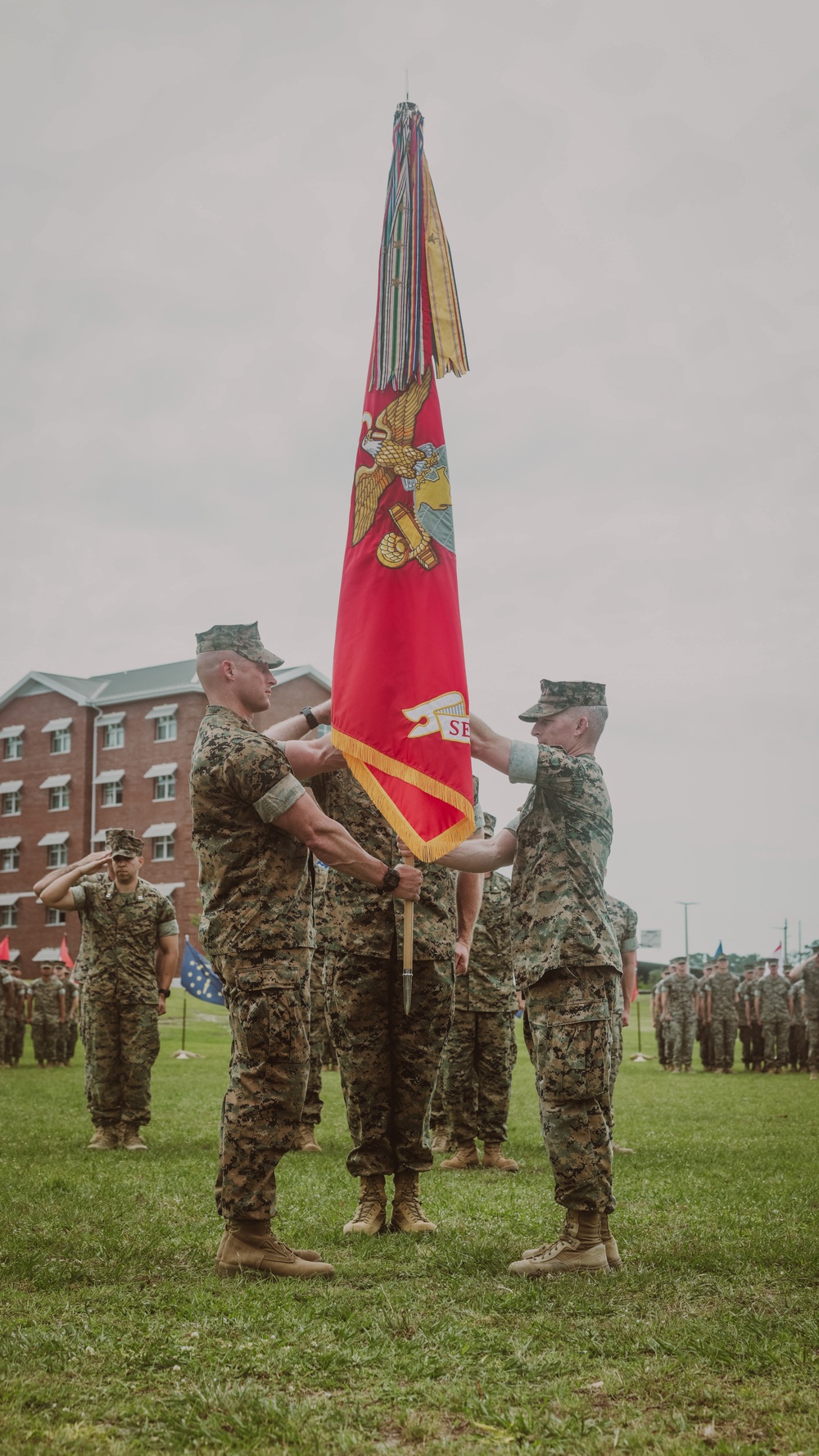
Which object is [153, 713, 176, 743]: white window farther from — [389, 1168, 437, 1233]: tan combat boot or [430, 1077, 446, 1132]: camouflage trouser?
[389, 1168, 437, 1233]: tan combat boot

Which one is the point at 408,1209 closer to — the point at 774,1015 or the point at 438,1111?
the point at 438,1111

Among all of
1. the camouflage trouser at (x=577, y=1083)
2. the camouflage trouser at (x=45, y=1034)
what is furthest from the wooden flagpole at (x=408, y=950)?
the camouflage trouser at (x=45, y=1034)

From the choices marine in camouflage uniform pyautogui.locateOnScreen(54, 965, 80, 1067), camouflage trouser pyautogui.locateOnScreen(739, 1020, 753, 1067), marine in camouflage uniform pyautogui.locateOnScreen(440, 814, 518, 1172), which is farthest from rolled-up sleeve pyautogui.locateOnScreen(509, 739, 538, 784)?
camouflage trouser pyautogui.locateOnScreen(739, 1020, 753, 1067)

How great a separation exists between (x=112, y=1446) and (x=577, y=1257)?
2.49 metres

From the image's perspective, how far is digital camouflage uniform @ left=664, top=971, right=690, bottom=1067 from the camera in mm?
25719

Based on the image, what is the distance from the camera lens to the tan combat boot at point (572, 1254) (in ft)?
15.9

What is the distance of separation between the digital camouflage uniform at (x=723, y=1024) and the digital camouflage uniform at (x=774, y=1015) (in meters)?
0.69

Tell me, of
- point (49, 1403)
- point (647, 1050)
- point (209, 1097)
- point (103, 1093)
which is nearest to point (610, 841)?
point (49, 1403)

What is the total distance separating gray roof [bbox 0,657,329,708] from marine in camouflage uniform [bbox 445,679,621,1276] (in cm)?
4874

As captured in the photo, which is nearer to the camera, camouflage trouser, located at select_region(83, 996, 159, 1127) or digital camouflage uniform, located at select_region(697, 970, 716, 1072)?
camouflage trouser, located at select_region(83, 996, 159, 1127)

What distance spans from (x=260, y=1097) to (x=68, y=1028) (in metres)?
21.2

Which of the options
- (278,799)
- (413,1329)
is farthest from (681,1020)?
(413,1329)

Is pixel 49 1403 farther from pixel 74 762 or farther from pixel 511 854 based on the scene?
pixel 74 762

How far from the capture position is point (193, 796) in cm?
516
